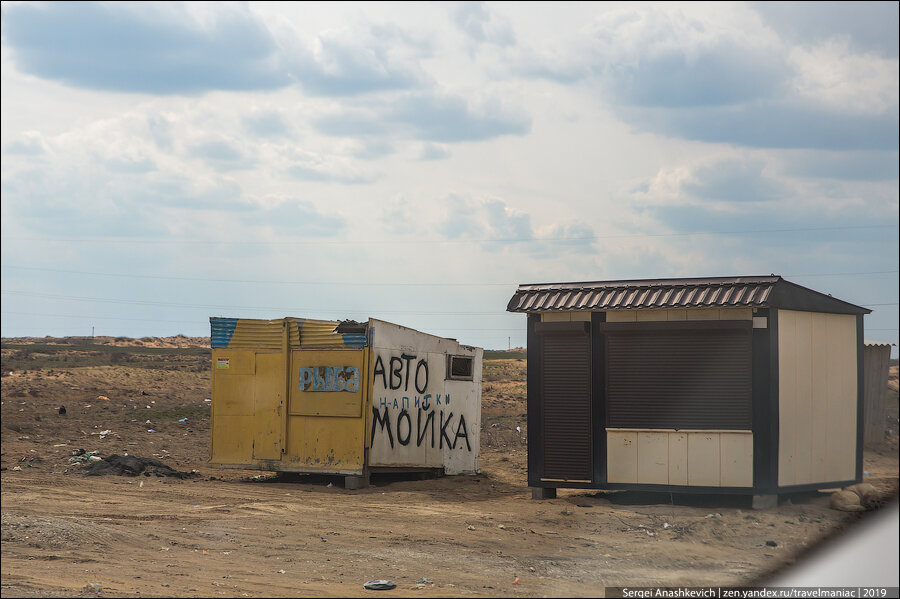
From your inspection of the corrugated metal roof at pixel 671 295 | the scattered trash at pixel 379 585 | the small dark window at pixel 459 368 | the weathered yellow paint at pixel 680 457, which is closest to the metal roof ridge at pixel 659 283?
the corrugated metal roof at pixel 671 295

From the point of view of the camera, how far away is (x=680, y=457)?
1159 centimetres

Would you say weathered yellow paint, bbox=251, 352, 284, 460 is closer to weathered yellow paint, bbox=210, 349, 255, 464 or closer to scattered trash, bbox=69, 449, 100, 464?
weathered yellow paint, bbox=210, 349, 255, 464

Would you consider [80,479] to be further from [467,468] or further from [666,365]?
[666,365]

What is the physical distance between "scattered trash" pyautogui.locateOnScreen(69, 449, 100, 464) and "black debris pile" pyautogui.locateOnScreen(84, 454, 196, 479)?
62 centimetres

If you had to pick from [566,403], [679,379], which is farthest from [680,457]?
[566,403]

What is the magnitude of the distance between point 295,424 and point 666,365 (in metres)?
6.34

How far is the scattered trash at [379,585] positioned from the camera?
25.3 feet

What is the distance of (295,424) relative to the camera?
1493 cm

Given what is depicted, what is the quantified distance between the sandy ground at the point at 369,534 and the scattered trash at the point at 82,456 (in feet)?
0.64

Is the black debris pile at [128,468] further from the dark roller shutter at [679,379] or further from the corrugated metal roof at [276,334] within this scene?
the dark roller shutter at [679,379]

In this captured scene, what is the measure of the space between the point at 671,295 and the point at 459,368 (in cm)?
586

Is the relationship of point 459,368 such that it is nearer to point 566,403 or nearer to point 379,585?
point 566,403

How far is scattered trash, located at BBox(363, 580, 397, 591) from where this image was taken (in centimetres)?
770

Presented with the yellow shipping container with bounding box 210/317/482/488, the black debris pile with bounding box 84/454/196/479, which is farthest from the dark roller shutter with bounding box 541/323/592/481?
the black debris pile with bounding box 84/454/196/479
